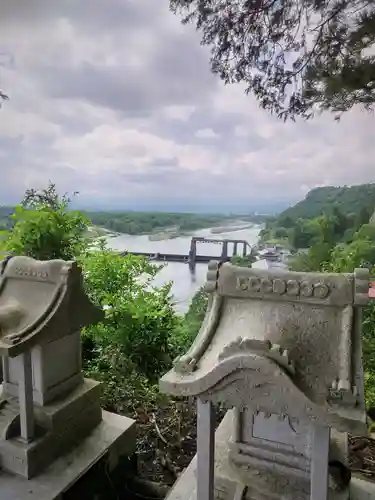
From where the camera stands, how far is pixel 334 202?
14.7 ft

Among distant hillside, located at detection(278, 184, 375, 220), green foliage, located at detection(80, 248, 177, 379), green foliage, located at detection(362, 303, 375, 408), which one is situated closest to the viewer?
green foliage, located at detection(362, 303, 375, 408)

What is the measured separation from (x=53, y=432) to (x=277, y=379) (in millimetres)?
1545

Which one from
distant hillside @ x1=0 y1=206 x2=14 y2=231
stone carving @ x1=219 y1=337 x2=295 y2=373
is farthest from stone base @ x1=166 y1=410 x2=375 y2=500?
distant hillside @ x1=0 y1=206 x2=14 y2=231

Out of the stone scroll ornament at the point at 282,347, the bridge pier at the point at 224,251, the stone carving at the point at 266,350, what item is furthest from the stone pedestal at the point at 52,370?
the bridge pier at the point at 224,251

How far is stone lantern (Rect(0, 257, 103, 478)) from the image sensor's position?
2.11 m

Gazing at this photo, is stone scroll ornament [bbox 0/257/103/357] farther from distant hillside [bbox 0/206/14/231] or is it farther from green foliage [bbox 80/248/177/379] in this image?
distant hillside [bbox 0/206/14/231]

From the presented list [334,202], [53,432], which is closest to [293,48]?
[334,202]

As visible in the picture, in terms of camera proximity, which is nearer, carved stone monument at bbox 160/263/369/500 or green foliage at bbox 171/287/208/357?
carved stone monument at bbox 160/263/369/500

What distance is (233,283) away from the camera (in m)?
1.90

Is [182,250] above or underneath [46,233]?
underneath

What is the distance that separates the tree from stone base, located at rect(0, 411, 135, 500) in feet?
11.2

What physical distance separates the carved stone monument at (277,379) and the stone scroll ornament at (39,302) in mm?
864

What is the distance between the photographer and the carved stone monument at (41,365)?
211 cm

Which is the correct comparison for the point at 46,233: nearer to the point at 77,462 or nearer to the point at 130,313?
the point at 130,313
